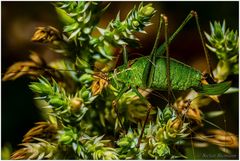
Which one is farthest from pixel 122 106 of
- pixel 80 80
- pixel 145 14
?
pixel 145 14

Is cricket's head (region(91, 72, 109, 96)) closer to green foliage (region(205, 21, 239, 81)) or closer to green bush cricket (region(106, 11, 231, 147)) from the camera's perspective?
green bush cricket (region(106, 11, 231, 147))

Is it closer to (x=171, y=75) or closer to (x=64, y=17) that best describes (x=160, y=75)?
(x=171, y=75)

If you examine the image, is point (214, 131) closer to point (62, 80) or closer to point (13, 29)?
point (62, 80)

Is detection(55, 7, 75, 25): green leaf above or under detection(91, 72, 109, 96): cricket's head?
above

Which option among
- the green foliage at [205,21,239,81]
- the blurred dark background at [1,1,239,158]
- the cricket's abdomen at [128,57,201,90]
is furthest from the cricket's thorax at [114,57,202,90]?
the blurred dark background at [1,1,239,158]

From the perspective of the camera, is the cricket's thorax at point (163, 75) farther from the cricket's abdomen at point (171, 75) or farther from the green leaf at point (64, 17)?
the green leaf at point (64, 17)

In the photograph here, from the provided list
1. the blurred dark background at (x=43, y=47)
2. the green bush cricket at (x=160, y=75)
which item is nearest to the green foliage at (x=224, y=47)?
the green bush cricket at (x=160, y=75)
